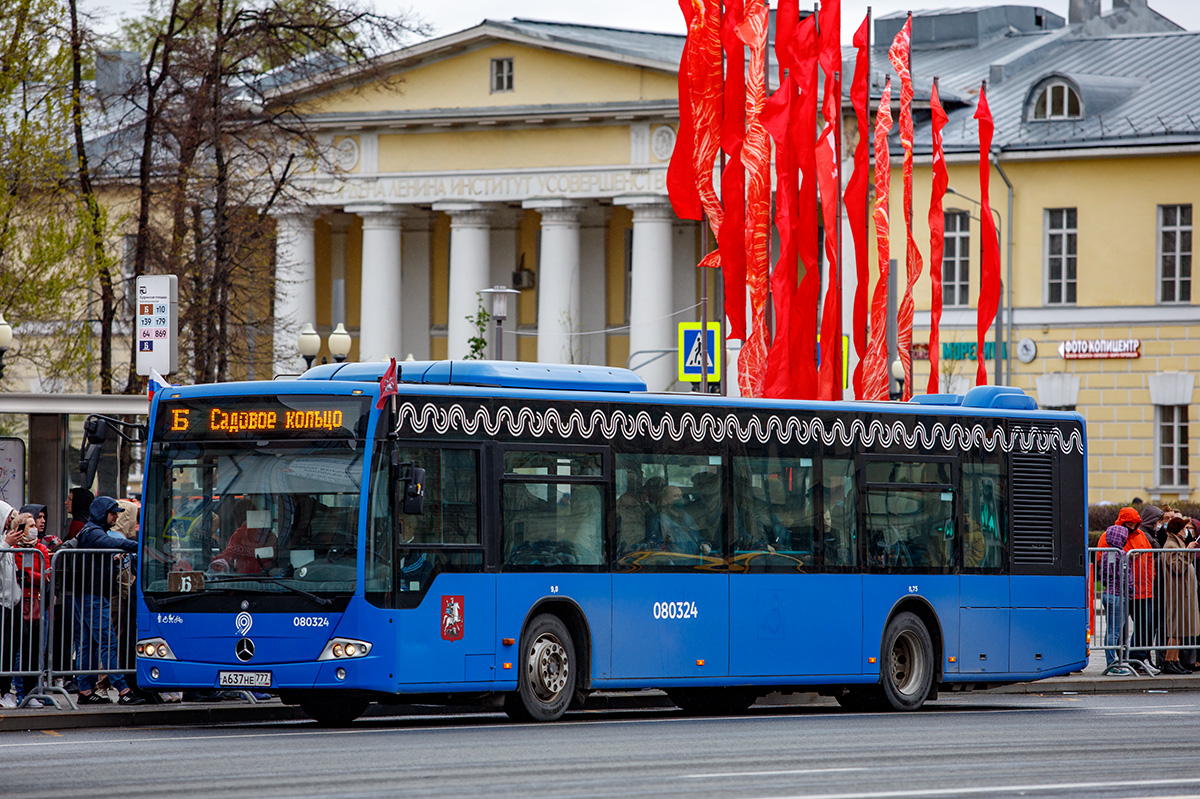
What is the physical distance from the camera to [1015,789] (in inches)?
475

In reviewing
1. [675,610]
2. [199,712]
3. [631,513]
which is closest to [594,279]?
[675,610]

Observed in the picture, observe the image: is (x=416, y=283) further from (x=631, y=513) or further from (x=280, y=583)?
(x=280, y=583)

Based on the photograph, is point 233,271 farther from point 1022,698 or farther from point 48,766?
point 48,766

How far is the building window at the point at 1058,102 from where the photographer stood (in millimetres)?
54188

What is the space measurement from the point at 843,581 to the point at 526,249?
4716cm

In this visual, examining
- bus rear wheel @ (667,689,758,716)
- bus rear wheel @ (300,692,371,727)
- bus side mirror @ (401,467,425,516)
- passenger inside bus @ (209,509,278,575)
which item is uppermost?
bus side mirror @ (401,467,425,516)

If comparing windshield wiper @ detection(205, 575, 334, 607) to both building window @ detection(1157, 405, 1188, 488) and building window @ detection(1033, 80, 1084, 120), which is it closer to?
building window @ detection(1157, 405, 1188, 488)

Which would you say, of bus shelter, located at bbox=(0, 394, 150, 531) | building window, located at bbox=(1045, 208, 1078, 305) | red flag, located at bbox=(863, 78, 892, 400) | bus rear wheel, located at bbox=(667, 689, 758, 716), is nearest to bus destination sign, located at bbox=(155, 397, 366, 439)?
bus rear wheel, located at bbox=(667, 689, 758, 716)

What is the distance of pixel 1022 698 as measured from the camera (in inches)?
914

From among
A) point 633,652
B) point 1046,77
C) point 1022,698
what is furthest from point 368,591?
point 1046,77

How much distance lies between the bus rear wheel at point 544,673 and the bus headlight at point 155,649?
110 inches

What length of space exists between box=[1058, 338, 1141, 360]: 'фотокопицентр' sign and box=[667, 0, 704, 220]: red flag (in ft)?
91.2

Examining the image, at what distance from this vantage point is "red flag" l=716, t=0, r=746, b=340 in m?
27.9

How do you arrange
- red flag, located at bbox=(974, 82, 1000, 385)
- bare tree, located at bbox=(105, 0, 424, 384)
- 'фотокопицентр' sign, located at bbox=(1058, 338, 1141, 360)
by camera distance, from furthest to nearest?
'фотокопицентр' sign, located at bbox=(1058, 338, 1141, 360), bare tree, located at bbox=(105, 0, 424, 384), red flag, located at bbox=(974, 82, 1000, 385)
